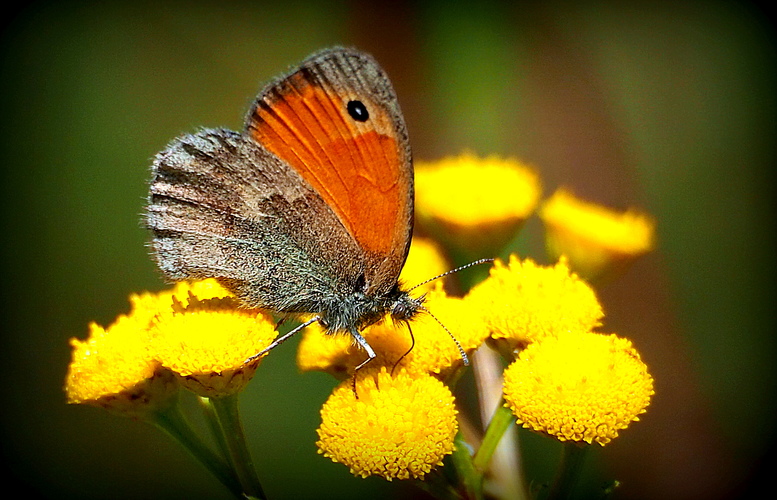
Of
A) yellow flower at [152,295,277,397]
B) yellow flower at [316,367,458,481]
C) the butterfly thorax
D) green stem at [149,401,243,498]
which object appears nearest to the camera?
yellow flower at [316,367,458,481]

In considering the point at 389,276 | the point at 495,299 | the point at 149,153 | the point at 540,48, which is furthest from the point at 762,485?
the point at 149,153

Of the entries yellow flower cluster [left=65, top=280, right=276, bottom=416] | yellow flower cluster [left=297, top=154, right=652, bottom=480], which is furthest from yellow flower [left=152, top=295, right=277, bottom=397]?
yellow flower cluster [left=297, top=154, right=652, bottom=480]

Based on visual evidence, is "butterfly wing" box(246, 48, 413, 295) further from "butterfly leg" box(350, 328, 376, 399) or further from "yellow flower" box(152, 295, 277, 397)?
"yellow flower" box(152, 295, 277, 397)

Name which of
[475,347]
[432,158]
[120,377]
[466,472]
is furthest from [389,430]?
[432,158]

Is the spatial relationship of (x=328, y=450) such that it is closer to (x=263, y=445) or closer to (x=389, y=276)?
(x=389, y=276)

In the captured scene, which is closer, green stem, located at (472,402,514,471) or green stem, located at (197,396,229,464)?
green stem, located at (472,402,514,471)

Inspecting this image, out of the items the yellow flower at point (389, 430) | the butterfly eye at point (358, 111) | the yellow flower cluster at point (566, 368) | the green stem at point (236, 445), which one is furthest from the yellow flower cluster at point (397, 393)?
the butterfly eye at point (358, 111)

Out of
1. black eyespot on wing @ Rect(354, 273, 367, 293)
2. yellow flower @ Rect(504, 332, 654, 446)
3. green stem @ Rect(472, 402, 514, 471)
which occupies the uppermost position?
black eyespot on wing @ Rect(354, 273, 367, 293)

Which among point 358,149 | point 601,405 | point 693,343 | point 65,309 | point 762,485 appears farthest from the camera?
point 65,309
